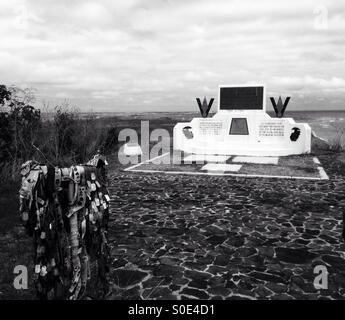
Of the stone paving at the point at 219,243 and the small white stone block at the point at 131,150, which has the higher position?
the small white stone block at the point at 131,150

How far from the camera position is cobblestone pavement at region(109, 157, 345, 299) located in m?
5.11

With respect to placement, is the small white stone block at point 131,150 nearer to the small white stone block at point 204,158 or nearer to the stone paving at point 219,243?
the small white stone block at point 204,158

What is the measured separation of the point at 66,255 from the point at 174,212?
4.77 metres

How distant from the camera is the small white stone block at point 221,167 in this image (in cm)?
1441

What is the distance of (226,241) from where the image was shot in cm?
682

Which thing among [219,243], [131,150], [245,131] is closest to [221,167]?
[245,131]

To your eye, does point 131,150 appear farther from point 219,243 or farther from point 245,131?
point 219,243

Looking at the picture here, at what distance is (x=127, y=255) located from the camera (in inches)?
247

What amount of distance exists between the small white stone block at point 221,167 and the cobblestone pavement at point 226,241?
117 inches

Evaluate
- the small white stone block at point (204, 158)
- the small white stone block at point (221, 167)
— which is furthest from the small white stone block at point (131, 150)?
the small white stone block at point (221, 167)

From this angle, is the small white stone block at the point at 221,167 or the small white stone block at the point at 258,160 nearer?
the small white stone block at the point at 221,167

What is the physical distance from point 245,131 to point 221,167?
5098mm

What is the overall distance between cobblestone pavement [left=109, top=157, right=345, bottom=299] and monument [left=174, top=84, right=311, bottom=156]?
7.23 meters
